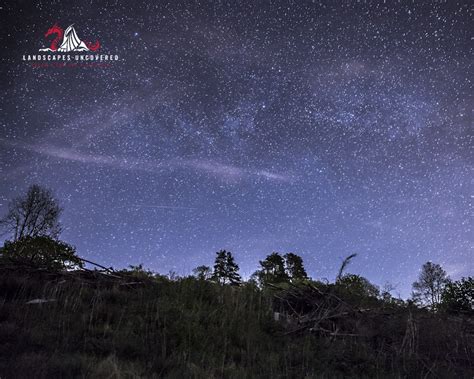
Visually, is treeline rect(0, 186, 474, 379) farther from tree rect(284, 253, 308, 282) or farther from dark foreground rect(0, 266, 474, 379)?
tree rect(284, 253, 308, 282)

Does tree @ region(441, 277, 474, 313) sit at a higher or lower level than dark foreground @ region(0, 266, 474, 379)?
higher

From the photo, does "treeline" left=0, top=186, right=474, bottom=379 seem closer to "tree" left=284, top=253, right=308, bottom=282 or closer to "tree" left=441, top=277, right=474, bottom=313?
"tree" left=441, top=277, right=474, bottom=313

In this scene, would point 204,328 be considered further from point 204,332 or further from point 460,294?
point 460,294

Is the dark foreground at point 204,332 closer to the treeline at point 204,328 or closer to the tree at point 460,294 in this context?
the treeline at point 204,328

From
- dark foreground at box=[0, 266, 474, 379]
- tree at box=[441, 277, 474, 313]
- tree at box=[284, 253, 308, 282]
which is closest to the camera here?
dark foreground at box=[0, 266, 474, 379]

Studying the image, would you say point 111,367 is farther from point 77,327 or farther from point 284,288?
point 284,288

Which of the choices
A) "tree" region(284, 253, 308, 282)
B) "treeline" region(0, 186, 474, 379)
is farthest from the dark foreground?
"tree" region(284, 253, 308, 282)

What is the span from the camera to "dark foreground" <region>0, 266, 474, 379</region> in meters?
3.49

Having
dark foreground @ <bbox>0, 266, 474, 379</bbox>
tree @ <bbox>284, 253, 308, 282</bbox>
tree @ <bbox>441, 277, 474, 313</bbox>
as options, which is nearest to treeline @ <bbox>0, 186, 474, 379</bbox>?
dark foreground @ <bbox>0, 266, 474, 379</bbox>

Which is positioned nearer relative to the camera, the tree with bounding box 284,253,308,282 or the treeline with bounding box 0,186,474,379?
the treeline with bounding box 0,186,474,379

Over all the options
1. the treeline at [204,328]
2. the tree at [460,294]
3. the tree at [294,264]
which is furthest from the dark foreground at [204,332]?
the tree at [294,264]

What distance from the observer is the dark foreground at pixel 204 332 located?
11.5 feet

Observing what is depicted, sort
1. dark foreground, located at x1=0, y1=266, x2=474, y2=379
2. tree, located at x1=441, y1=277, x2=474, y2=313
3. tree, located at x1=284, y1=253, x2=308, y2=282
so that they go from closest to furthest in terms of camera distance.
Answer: dark foreground, located at x1=0, y1=266, x2=474, y2=379 → tree, located at x1=441, y1=277, x2=474, y2=313 → tree, located at x1=284, y1=253, x2=308, y2=282

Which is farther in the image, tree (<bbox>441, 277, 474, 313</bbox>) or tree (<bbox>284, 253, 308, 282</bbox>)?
tree (<bbox>284, 253, 308, 282</bbox>)
